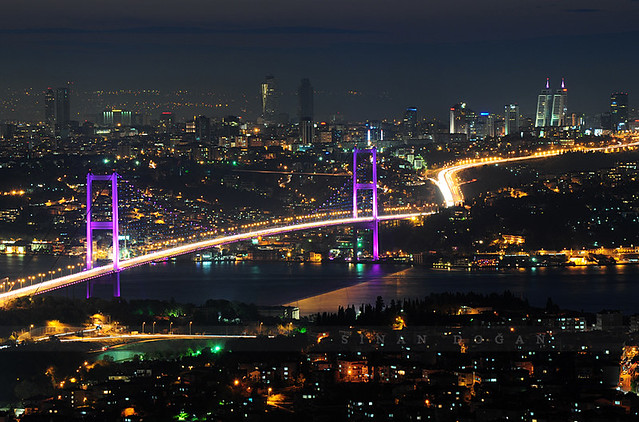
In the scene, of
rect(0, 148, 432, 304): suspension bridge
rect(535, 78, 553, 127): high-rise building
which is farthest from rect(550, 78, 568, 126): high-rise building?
rect(0, 148, 432, 304): suspension bridge

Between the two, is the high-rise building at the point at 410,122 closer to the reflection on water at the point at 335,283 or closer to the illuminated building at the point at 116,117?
the illuminated building at the point at 116,117


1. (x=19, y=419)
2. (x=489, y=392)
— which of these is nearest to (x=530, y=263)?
(x=489, y=392)

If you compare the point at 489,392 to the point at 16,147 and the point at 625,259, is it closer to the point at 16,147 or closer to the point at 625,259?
the point at 625,259

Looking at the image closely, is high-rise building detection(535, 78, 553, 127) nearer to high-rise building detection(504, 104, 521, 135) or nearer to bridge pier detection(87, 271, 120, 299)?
high-rise building detection(504, 104, 521, 135)

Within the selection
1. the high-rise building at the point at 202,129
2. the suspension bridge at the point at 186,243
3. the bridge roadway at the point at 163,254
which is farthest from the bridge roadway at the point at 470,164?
the high-rise building at the point at 202,129

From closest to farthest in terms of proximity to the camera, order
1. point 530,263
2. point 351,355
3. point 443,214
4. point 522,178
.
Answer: point 351,355, point 530,263, point 443,214, point 522,178

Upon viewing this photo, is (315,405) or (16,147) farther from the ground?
(16,147)
